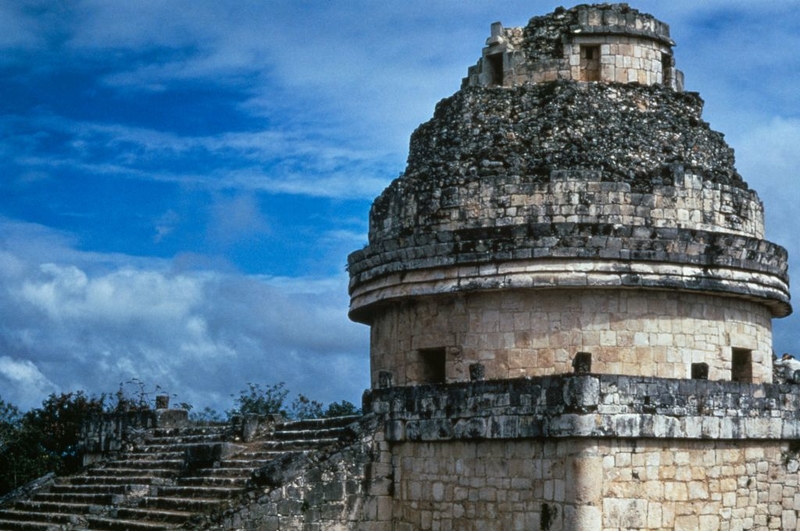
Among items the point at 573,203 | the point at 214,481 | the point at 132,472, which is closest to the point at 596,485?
the point at 573,203

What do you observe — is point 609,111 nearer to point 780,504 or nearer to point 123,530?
point 780,504

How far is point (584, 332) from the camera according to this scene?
19.0m

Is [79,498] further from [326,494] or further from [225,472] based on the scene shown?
[326,494]

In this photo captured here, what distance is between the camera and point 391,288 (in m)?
20.7

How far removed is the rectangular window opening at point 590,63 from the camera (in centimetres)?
2166

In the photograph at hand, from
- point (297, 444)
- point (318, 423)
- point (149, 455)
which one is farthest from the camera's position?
point (149, 455)

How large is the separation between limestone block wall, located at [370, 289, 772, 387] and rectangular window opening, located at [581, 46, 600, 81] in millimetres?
4696

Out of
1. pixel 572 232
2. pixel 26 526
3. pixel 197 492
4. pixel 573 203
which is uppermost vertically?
pixel 573 203

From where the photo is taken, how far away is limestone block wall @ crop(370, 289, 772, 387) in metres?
18.9

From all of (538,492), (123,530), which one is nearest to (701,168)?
(538,492)

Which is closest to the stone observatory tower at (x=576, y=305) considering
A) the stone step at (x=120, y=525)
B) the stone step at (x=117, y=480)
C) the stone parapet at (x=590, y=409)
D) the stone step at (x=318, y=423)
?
the stone parapet at (x=590, y=409)

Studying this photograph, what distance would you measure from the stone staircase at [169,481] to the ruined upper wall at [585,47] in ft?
24.6

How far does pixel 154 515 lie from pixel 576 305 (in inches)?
301

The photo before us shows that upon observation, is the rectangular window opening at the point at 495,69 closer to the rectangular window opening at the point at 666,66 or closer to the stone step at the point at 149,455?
the rectangular window opening at the point at 666,66
